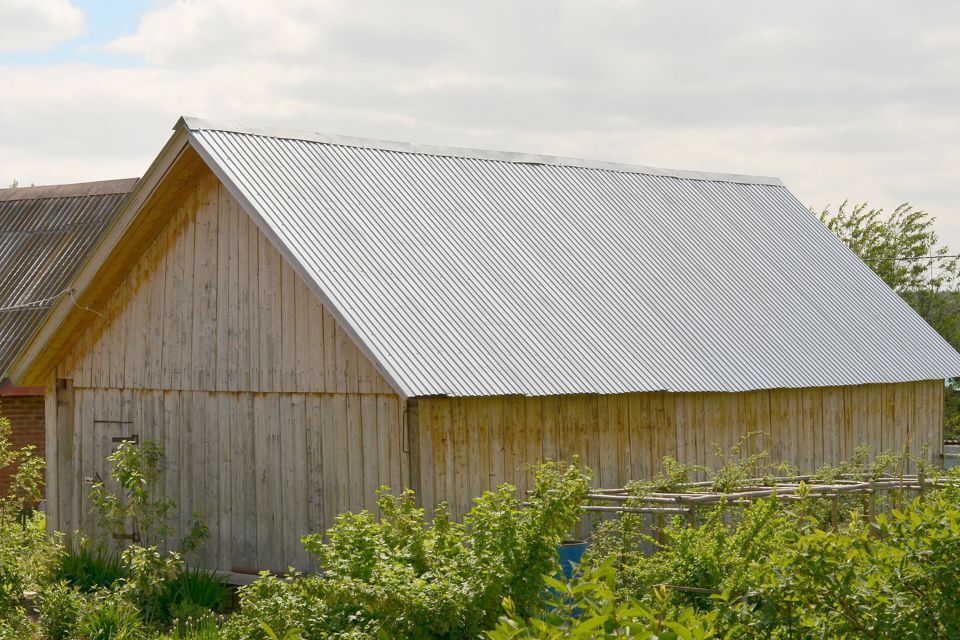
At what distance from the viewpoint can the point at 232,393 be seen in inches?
614

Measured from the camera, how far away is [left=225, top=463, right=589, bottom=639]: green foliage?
7.67 m

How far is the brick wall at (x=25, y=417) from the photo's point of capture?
843 inches

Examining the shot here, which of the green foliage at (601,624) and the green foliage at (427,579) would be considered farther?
the green foliage at (427,579)

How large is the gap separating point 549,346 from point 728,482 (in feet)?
9.30

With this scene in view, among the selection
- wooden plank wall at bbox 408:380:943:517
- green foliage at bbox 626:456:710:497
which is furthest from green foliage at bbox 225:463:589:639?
wooden plank wall at bbox 408:380:943:517

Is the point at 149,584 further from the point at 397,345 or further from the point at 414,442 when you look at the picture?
the point at 397,345

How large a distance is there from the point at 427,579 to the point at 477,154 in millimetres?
11836

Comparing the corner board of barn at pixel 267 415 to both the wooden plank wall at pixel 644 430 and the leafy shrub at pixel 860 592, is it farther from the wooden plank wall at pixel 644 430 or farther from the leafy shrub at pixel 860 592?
the leafy shrub at pixel 860 592

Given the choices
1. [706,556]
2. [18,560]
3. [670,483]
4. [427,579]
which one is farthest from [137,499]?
[706,556]

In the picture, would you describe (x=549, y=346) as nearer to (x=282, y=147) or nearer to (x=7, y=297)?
(x=282, y=147)

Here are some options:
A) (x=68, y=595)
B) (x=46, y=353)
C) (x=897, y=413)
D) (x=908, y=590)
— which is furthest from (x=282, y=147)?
(x=908, y=590)

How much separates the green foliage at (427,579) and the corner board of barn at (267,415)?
16.5 feet

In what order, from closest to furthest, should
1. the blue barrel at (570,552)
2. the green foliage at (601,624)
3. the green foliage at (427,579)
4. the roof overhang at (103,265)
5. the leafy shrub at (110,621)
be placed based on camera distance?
the green foliage at (601,624) → the green foliage at (427,579) → the leafy shrub at (110,621) → the blue barrel at (570,552) → the roof overhang at (103,265)

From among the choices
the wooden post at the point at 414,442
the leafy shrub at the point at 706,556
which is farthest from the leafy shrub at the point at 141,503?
the leafy shrub at the point at 706,556
